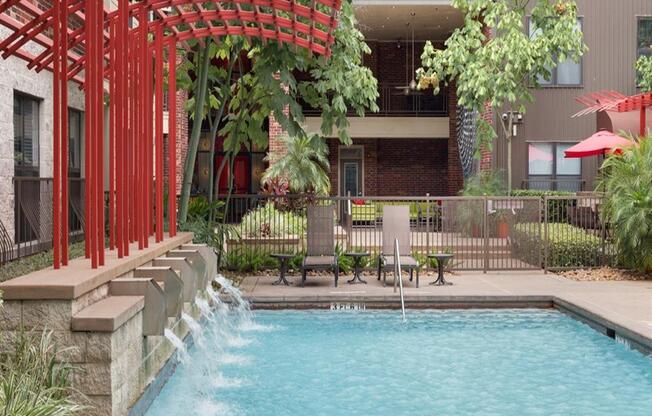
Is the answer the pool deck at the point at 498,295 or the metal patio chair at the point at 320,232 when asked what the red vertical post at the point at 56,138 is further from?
the metal patio chair at the point at 320,232

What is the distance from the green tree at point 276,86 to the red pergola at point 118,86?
1.10 metres

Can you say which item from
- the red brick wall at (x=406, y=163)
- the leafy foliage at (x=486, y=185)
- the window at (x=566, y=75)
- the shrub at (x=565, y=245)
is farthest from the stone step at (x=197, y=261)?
the red brick wall at (x=406, y=163)

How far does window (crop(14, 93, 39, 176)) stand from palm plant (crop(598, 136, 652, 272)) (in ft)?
33.1

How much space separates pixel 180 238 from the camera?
10234 mm

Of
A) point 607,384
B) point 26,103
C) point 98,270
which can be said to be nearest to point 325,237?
point 26,103

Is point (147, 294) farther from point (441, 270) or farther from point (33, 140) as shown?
point (33, 140)

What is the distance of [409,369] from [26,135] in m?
8.05

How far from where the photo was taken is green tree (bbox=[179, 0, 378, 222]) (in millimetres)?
12648

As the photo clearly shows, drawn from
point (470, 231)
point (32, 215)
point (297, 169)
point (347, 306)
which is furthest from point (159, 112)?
point (297, 169)

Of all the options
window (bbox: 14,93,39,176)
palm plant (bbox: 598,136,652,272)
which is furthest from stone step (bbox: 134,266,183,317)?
palm plant (bbox: 598,136,652,272)

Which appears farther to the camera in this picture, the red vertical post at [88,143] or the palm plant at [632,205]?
the palm plant at [632,205]

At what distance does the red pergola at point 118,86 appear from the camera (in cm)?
607

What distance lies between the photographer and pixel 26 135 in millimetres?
13117

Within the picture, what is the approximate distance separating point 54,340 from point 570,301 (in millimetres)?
7951
